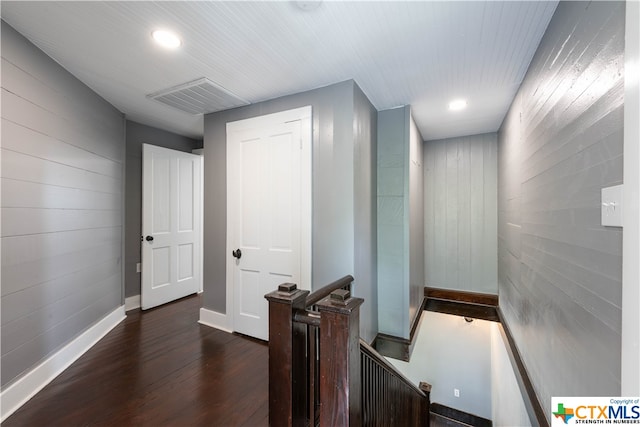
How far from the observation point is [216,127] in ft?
9.64

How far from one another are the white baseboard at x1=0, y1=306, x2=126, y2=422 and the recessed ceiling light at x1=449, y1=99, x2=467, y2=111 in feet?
13.6

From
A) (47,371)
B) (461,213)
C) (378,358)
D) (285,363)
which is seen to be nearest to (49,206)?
(47,371)

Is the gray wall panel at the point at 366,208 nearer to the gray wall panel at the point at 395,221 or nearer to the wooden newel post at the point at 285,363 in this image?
the gray wall panel at the point at 395,221

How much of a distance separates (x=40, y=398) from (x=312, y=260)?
2.04 metres

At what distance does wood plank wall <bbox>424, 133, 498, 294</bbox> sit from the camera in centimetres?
381

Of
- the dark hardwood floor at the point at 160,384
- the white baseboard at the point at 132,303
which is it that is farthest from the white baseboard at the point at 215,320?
the white baseboard at the point at 132,303

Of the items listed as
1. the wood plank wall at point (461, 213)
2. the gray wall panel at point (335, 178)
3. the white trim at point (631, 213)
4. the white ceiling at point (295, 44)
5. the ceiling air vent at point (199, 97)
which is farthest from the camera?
the wood plank wall at point (461, 213)

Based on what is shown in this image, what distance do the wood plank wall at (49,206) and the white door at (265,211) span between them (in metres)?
1.24

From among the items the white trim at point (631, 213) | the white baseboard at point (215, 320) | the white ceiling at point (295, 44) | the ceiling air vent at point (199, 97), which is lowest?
the white baseboard at point (215, 320)

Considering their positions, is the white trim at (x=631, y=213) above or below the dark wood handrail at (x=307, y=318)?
above

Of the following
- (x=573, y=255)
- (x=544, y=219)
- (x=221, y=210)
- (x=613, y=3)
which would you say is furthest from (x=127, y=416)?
(x=613, y=3)

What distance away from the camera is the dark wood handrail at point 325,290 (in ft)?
4.99

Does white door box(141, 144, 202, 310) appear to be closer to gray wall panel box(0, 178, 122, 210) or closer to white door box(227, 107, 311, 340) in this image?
gray wall panel box(0, 178, 122, 210)

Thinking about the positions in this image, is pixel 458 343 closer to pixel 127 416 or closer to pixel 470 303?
pixel 470 303
